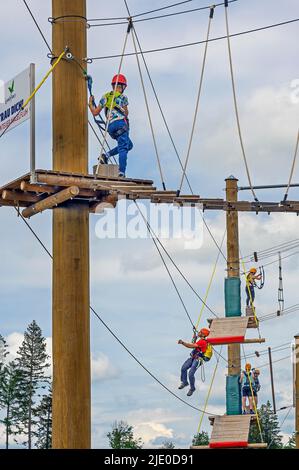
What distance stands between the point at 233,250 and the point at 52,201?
25.9 feet

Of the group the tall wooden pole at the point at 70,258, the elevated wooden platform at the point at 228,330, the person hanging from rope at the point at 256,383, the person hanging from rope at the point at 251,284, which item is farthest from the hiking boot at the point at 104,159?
the person hanging from rope at the point at 256,383

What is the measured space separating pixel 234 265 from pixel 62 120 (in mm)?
7601

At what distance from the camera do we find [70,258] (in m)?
14.7

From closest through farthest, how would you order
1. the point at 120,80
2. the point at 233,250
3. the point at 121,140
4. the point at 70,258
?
the point at 70,258, the point at 120,80, the point at 121,140, the point at 233,250

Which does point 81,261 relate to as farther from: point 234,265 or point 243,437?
point 234,265

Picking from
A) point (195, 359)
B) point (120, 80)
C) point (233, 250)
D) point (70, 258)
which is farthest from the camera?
point (233, 250)

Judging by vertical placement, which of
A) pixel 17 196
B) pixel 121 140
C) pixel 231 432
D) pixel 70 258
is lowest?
pixel 231 432

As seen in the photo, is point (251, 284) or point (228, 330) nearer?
point (228, 330)

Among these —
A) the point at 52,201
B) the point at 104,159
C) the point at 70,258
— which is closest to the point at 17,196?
the point at 52,201

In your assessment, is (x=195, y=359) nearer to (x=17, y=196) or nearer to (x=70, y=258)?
(x=70, y=258)

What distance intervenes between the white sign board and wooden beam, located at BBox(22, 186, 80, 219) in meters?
0.96

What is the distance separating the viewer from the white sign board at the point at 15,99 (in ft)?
47.8

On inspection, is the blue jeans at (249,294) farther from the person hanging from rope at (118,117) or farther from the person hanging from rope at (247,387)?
the person hanging from rope at (118,117)

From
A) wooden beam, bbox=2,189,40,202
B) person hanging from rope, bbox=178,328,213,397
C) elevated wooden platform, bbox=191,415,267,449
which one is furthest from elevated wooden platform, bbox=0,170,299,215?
person hanging from rope, bbox=178,328,213,397
